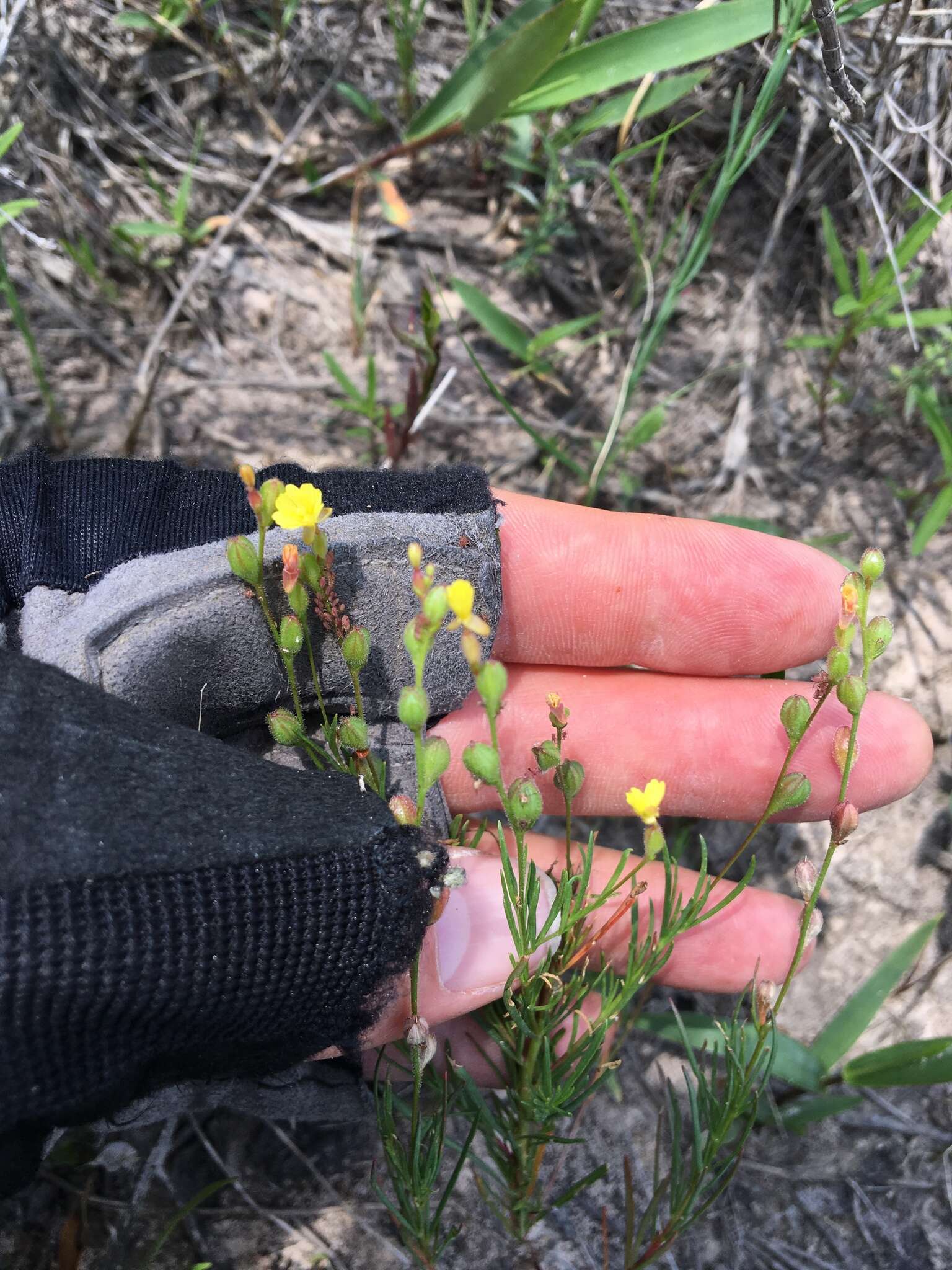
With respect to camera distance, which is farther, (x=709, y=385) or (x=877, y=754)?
(x=709, y=385)

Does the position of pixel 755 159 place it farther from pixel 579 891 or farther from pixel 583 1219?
pixel 583 1219

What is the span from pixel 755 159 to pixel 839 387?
0.69 m

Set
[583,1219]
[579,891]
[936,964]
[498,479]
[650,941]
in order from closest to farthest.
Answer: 1. [579,891]
2. [650,941]
3. [583,1219]
4. [936,964]
5. [498,479]

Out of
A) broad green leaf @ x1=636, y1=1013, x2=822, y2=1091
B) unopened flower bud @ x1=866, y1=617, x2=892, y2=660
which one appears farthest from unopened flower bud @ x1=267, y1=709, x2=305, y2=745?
broad green leaf @ x1=636, y1=1013, x2=822, y2=1091

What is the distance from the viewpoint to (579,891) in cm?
130

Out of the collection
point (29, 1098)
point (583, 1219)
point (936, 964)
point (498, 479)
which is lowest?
point (583, 1219)

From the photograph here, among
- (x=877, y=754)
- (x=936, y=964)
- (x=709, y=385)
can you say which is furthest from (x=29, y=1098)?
(x=709, y=385)

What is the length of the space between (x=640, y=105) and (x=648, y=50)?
10.5 inches

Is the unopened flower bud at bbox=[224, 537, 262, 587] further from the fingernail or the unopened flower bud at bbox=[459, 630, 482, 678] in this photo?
the fingernail

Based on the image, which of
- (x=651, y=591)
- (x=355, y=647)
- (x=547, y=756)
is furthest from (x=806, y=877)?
(x=355, y=647)

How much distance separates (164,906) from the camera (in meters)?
1.21

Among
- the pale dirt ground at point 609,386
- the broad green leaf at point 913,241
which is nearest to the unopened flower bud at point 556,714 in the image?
the pale dirt ground at point 609,386

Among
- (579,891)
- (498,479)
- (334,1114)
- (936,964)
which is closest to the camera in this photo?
(579,891)

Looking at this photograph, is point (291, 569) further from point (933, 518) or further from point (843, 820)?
point (933, 518)
